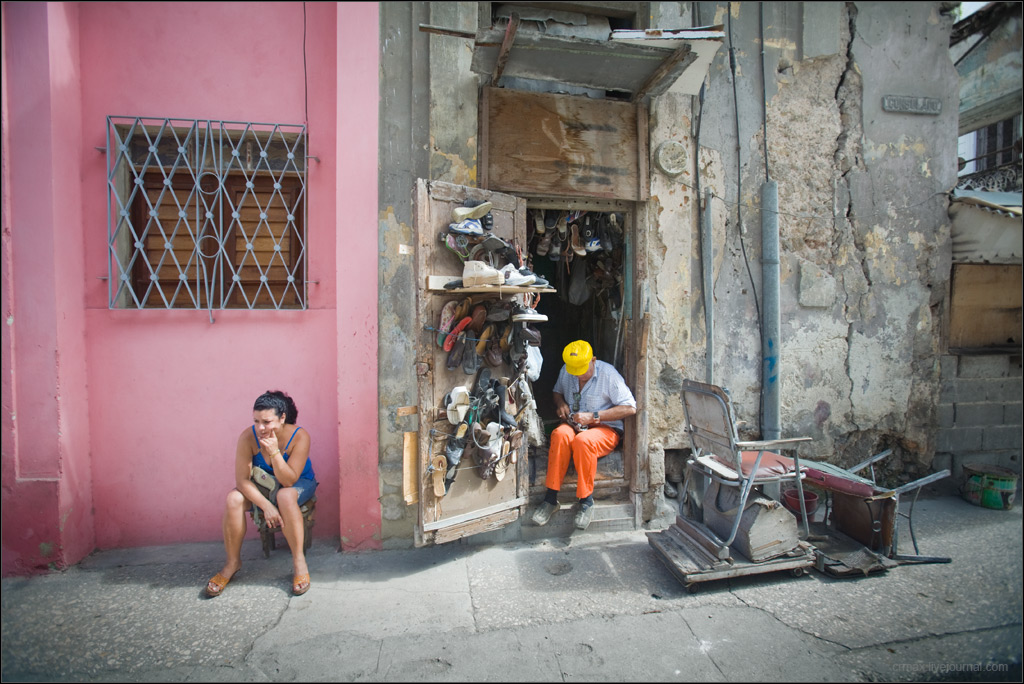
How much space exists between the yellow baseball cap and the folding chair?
2.61ft

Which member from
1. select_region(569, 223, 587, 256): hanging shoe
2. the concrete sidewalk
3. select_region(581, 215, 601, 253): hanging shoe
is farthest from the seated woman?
select_region(581, 215, 601, 253): hanging shoe

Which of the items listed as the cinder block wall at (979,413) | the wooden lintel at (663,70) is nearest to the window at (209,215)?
the wooden lintel at (663,70)

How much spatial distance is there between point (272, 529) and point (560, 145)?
355cm

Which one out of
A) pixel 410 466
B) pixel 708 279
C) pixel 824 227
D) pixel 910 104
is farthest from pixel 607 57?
pixel 910 104

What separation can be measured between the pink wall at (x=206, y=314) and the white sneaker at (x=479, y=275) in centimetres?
92

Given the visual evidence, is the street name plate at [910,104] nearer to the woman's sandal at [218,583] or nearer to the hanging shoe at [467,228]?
the hanging shoe at [467,228]

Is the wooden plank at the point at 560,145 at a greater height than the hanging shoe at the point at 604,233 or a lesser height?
greater

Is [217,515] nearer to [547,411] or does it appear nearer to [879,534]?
[547,411]

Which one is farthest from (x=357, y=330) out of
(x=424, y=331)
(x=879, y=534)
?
(x=879, y=534)

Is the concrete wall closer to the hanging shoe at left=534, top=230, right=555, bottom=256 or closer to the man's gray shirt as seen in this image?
the man's gray shirt

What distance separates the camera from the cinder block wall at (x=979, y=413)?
14.8ft

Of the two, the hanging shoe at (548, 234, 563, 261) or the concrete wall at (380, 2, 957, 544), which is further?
the hanging shoe at (548, 234, 563, 261)

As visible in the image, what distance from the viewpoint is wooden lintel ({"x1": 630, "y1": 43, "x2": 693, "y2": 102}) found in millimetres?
3008

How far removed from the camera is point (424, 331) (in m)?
3.14
